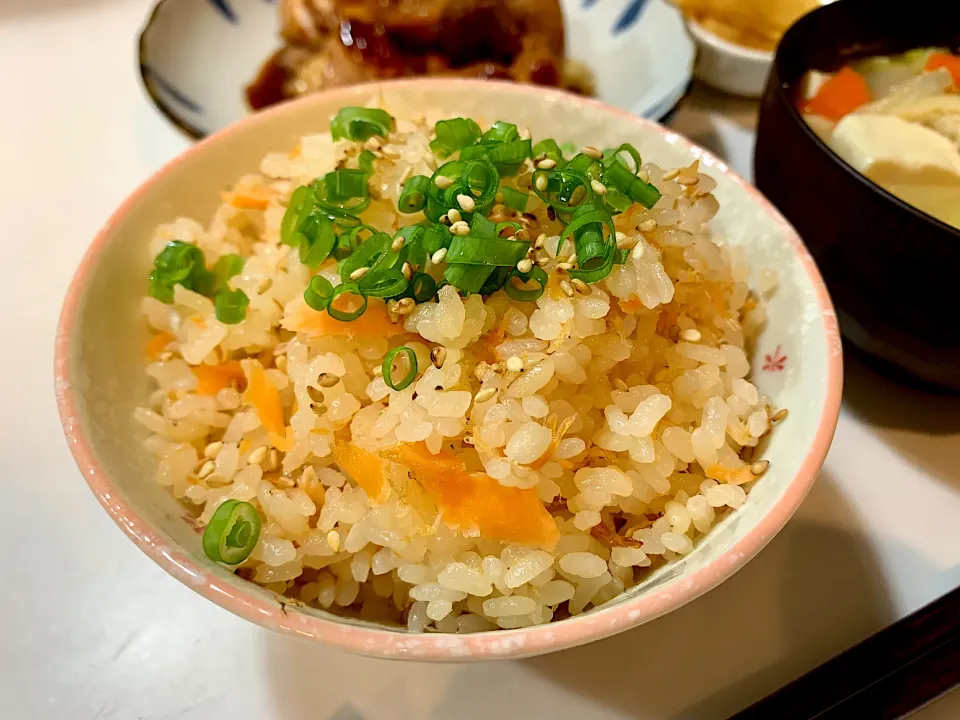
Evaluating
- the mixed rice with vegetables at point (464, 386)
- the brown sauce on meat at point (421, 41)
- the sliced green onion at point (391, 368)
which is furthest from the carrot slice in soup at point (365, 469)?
the brown sauce on meat at point (421, 41)

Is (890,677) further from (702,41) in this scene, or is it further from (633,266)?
(702,41)

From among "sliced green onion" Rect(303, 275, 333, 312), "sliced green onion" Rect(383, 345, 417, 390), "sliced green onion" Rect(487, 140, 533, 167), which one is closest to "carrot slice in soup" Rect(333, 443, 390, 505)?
"sliced green onion" Rect(383, 345, 417, 390)

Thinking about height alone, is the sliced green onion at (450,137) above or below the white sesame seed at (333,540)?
above

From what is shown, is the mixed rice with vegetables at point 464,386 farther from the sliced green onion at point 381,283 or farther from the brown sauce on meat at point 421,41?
the brown sauce on meat at point 421,41

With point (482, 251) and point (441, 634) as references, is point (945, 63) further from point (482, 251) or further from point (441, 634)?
point (441, 634)

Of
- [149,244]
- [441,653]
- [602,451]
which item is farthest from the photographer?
[149,244]

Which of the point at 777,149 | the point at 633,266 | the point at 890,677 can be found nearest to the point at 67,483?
the point at 633,266
